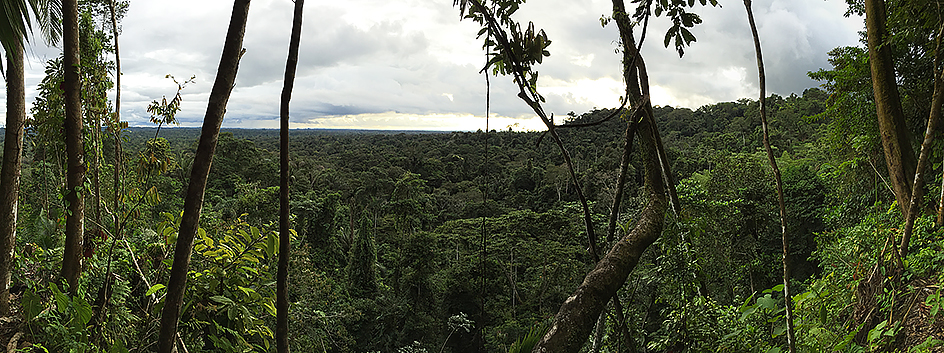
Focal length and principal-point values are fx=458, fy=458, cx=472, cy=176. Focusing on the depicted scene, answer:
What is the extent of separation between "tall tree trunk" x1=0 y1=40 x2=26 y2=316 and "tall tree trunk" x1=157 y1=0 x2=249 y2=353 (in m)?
1.92

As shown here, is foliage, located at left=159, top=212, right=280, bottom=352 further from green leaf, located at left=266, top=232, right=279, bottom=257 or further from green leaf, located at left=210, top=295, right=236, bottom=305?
green leaf, located at left=266, top=232, right=279, bottom=257

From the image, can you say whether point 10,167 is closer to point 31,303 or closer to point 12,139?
point 12,139

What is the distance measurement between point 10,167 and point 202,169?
2.12m

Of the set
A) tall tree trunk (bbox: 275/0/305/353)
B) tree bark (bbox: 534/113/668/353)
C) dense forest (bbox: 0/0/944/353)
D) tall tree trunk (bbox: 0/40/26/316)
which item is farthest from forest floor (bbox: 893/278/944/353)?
tall tree trunk (bbox: 0/40/26/316)

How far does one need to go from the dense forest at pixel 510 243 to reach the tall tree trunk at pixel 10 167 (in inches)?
0.5

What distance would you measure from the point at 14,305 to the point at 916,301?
4.42 meters

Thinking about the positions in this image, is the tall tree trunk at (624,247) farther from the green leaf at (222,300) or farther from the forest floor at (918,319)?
the forest floor at (918,319)

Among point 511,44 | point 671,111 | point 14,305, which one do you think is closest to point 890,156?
point 511,44

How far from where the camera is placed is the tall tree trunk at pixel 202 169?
104 cm

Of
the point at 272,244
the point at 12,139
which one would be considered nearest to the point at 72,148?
the point at 12,139

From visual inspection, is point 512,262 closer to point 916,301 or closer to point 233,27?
point 916,301

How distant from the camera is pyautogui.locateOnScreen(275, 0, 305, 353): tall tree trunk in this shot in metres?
1.07

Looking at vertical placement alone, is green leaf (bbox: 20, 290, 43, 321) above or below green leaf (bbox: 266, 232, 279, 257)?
below

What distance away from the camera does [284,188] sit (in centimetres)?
110
